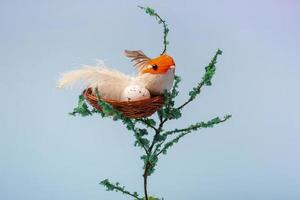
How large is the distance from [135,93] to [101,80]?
149 millimetres

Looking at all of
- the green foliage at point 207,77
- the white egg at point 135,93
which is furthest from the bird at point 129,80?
the green foliage at point 207,77

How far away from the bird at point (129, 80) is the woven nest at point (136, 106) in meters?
0.04

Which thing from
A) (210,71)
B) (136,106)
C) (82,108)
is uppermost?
(210,71)

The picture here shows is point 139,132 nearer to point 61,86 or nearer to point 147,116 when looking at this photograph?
point 147,116

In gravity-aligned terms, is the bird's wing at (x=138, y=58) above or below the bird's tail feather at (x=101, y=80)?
above

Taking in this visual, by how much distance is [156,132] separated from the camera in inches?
116

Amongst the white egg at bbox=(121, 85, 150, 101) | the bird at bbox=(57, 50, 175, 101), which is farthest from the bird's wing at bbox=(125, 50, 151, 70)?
the white egg at bbox=(121, 85, 150, 101)

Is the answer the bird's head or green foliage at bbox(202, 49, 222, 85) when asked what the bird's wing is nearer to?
the bird's head

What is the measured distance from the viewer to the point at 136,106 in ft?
8.84

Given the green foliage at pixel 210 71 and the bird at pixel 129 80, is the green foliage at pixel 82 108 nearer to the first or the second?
the bird at pixel 129 80

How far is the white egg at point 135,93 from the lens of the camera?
2732 millimetres

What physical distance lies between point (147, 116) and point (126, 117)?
0.08m

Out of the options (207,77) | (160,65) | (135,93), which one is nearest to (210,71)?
(207,77)

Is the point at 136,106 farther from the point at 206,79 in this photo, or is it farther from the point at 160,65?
the point at 206,79
